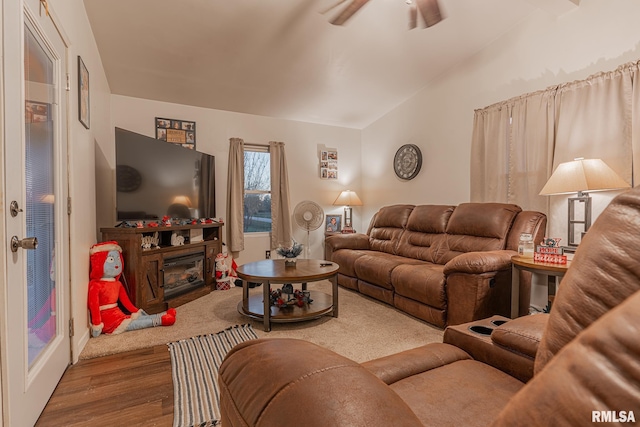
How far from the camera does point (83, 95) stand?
2.39m

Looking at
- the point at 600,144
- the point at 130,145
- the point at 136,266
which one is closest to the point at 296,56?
the point at 130,145

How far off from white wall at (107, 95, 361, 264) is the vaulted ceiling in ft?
0.52

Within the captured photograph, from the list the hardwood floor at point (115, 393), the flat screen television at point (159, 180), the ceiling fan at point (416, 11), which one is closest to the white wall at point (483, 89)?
the ceiling fan at point (416, 11)

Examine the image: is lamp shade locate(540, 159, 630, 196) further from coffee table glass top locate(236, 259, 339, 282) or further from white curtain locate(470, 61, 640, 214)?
coffee table glass top locate(236, 259, 339, 282)

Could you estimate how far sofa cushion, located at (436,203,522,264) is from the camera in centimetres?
296

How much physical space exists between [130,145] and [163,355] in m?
2.01

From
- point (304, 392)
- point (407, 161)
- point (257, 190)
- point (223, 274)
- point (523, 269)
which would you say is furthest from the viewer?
point (257, 190)

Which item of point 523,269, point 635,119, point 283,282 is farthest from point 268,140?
point 635,119

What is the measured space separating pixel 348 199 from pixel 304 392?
4634 mm

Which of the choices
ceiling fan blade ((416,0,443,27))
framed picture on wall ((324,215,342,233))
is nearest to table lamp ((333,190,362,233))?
framed picture on wall ((324,215,342,233))

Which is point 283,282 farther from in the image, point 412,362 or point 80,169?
point 80,169

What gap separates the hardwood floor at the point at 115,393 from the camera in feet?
5.00

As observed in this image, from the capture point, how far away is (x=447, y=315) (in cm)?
258

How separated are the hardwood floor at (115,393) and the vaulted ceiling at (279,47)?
2.79 m
